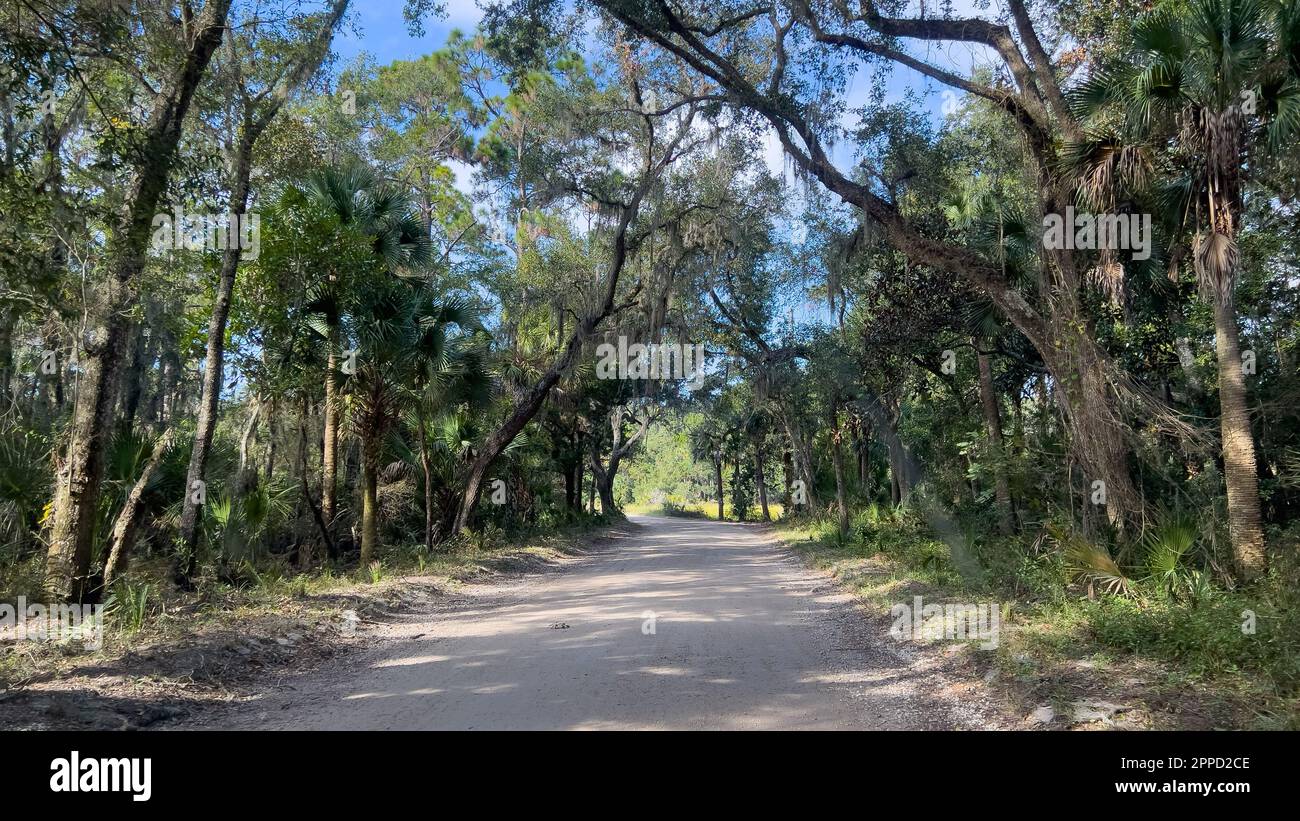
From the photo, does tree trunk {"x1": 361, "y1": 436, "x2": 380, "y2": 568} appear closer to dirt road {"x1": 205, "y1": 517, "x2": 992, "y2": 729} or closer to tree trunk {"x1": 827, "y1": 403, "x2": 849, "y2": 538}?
dirt road {"x1": 205, "y1": 517, "x2": 992, "y2": 729}

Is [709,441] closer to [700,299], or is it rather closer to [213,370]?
[700,299]

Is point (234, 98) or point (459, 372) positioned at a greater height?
Answer: point (234, 98)

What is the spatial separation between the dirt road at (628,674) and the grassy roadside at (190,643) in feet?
1.73

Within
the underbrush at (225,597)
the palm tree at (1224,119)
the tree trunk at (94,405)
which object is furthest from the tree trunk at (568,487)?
the palm tree at (1224,119)

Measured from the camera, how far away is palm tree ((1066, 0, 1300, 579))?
793 cm

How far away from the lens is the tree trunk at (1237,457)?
25.9ft

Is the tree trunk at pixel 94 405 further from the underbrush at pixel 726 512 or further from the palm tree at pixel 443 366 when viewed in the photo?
the underbrush at pixel 726 512

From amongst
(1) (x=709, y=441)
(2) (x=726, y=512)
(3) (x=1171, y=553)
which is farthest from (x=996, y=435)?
(2) (x=726, y=512)

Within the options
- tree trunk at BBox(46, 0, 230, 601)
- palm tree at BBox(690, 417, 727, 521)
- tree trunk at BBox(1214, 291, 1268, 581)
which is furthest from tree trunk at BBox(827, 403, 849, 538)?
palm tree at BBox(690, 417, 727, 521)

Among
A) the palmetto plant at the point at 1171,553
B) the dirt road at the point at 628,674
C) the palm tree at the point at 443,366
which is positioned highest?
the palm tree at the point at 443,366
